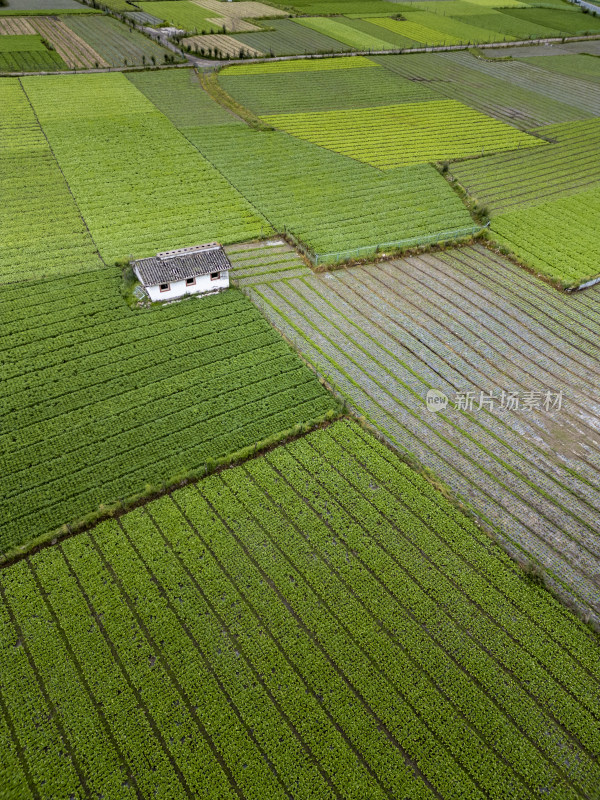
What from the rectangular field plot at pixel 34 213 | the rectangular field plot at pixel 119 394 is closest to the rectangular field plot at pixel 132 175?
the rectangular field plot at pixel 34 213

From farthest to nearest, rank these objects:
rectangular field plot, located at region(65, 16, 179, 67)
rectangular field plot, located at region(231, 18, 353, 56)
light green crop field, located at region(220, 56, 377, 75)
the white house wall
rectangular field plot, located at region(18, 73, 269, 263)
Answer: rectangular field plot, located at region(231, 18, 353, 56) → rectangular field plot, located at region(65, 16, 179, 67) → light green crop field, located at region(220, 56, 377, 75) → rectangular field plot, located at region(18, 73, 269, 263) → the white house wall

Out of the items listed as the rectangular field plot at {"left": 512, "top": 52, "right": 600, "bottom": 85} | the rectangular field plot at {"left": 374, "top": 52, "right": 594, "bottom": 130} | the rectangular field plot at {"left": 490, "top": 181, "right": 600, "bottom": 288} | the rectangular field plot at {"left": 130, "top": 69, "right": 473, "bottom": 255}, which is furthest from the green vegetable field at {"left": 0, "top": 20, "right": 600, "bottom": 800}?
the rectangular field plot at {"left": 512, "top": 52, "right": 600, "bottom": 85}

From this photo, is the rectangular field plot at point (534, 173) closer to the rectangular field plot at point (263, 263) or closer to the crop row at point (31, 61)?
the rectangular field plot at point (263, 263)

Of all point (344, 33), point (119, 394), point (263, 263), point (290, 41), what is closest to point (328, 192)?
point (263, 263)

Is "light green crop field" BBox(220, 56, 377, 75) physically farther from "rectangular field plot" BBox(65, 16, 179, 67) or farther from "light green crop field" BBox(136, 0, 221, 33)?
"light green crop field" BBox(136, 0, 221, 33)

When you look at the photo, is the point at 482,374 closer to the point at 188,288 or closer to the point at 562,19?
the point at 188,288
